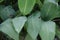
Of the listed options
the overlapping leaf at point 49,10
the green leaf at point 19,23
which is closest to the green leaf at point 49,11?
the overlapping leaf at point 49,10

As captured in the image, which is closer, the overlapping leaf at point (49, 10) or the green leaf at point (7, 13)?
the overlapping leaf at point (49, 10)

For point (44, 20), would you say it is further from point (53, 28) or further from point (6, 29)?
point (6, 29)

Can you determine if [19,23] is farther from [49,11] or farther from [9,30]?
[49,11]

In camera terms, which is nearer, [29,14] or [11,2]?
[29,14]

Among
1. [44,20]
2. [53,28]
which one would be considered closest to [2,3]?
[44,20]

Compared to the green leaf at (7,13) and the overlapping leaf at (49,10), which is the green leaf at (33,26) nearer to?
the overlapping leaf at (49,10)

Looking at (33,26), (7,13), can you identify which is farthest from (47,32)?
(7,13)

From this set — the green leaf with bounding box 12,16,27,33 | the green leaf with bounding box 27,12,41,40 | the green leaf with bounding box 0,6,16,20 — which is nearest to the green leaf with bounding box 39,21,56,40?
the green leaf with bounding box 27,12,41,40
